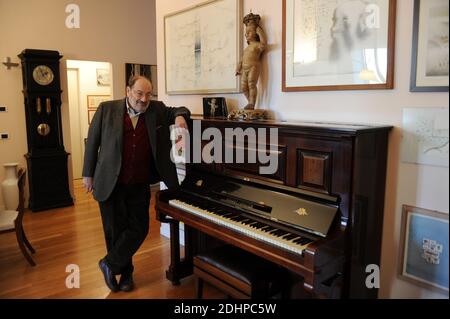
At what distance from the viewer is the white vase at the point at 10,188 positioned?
15.2 feet

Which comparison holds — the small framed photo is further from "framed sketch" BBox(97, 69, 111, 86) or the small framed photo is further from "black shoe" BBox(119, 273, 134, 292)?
"framed sketch" BBox(97, 69, 111, 86)

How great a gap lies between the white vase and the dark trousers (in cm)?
261

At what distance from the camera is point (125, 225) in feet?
8.94

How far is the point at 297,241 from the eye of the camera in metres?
1.89

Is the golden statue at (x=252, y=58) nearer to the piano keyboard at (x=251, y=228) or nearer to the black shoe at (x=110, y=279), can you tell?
the piano keyboard at (x=251, y=228)

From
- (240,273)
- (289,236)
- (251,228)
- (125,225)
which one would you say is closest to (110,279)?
(125,225)

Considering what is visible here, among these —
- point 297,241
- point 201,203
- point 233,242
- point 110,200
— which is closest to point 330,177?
point 297,241

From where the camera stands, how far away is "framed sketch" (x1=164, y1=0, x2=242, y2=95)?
2924 millimetres

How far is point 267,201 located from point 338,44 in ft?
3.44

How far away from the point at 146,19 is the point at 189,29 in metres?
3.00

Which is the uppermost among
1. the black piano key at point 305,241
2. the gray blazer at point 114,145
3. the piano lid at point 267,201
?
the gray blazer at point 114,145

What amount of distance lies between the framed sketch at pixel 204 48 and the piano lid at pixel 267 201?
0.83m

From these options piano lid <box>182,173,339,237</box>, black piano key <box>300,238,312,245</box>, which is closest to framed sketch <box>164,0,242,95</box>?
piano lid <box>182,173,339,237</box>

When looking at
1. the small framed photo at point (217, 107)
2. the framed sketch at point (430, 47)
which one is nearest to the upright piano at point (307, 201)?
the framed sketch at point (430, 47)
